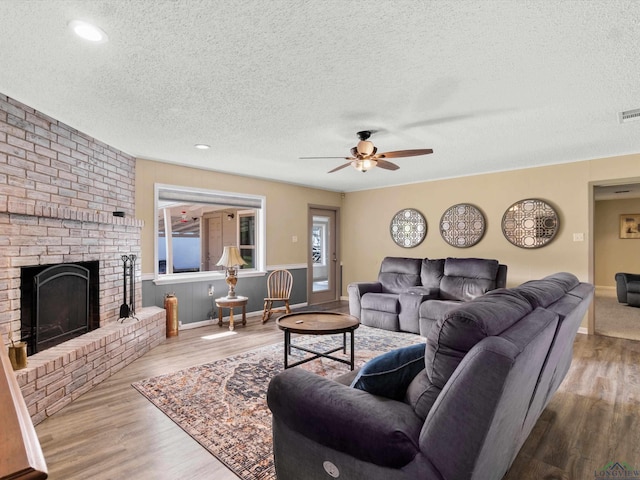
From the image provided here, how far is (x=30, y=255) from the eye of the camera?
2.73m

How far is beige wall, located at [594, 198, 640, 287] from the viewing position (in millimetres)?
8164

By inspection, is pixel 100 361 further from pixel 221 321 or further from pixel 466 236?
pixel 466 236

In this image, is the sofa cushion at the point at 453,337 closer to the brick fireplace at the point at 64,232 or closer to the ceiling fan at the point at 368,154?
the ceiling fan at the point at 368,154

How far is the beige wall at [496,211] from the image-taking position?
4.62m

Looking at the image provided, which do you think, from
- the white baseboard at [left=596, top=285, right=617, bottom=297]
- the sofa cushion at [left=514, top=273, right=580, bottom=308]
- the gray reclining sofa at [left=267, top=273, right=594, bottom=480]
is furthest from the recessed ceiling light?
the white baseboard at [left=596, top=285, right=617, bottom=297]

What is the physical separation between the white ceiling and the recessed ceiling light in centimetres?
4

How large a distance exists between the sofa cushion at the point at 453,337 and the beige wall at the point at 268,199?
419 centimetres

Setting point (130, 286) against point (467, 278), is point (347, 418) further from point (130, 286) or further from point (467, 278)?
point (467, 278)

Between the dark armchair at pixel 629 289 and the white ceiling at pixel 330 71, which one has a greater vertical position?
the white ceiling at pixel 330 71

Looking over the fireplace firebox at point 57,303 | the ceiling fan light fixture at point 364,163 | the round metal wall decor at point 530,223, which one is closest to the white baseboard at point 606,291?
the round metal wall decor at point 530,223

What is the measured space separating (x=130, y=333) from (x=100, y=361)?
53 centimetres

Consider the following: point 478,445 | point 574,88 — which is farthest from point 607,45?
point 478,445

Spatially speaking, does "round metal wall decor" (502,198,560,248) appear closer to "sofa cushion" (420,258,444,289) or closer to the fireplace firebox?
"sofa cushion" (420,258,444,289)

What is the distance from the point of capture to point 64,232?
309 centimetres
